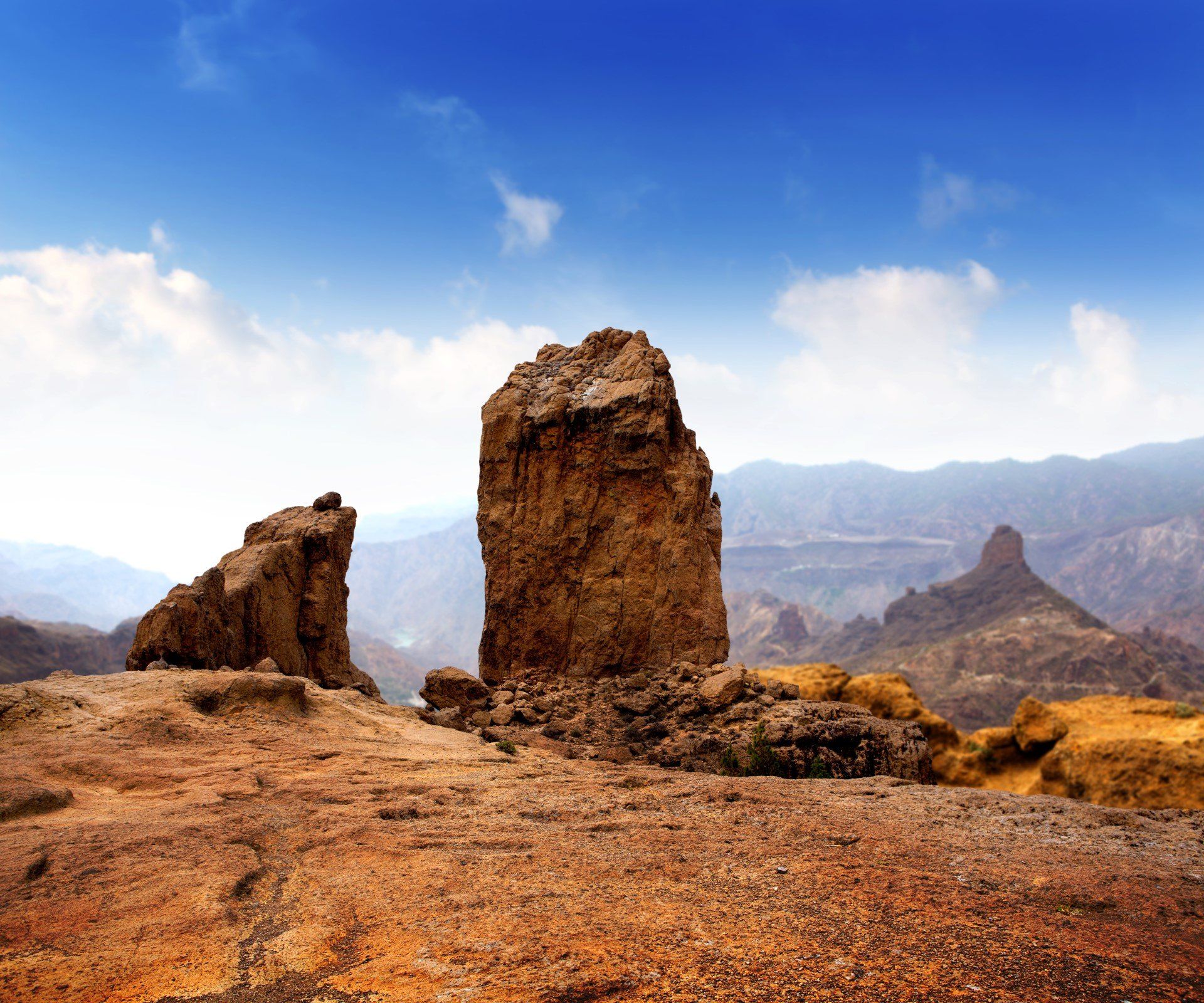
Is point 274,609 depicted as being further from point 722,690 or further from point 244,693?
point 722,690

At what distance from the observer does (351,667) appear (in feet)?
72.4

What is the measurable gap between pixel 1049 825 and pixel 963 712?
309ft

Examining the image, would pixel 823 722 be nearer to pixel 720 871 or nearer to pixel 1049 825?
pixel 1049 825

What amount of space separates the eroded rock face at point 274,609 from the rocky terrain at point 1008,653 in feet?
275

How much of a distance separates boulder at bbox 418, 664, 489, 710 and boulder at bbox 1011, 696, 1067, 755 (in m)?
17.9

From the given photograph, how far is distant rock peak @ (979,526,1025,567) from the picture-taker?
470 feet

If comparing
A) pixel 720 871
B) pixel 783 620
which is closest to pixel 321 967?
pixel 720 871

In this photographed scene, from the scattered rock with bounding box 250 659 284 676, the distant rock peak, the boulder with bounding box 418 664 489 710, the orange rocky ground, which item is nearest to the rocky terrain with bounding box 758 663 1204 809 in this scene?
the boulder with bounding box 418 664 489 710

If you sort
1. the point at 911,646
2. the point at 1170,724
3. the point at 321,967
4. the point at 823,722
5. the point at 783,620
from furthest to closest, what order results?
the point at 783,620, the point at 911,646, the point at 1170,724, the point at 823,722, the point at 321,967

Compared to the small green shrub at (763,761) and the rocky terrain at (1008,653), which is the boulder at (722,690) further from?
the rocky terrain at (1008,653)

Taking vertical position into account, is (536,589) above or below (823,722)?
above

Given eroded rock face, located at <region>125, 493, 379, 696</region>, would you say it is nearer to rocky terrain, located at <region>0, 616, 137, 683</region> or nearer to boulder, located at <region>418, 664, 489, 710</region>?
boulder, located at <region>418, 664, 489, 710</region>

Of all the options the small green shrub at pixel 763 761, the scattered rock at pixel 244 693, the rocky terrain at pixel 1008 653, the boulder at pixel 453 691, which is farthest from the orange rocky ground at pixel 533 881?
the rocky terrain at pixel 1008 653

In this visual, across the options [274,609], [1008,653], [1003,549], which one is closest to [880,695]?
[274,609]
